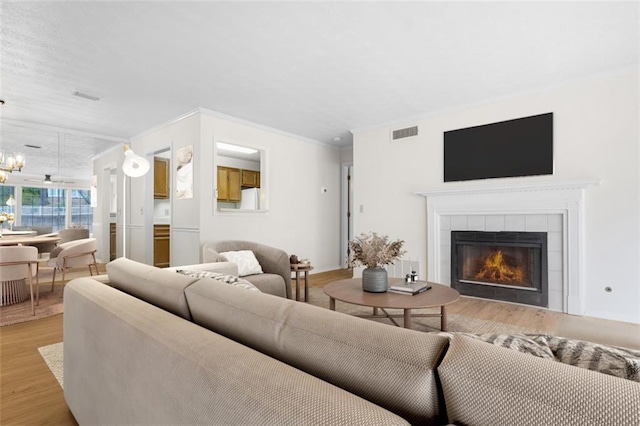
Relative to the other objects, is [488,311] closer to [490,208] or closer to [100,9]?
[490,208]

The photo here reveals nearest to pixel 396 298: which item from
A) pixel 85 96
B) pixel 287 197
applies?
pixel 287 197

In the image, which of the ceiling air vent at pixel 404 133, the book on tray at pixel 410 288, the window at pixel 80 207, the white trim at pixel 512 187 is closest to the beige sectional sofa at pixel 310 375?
the book on tray at pixel 410 288

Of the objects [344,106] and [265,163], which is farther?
[265,163]

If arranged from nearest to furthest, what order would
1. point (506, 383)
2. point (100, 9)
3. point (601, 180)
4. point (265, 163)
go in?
point (506, 383)
point (100, 9)
point (601, 180)
point (265, 163)

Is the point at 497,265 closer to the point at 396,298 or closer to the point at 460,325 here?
the point at 460,325

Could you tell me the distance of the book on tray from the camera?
265 cm

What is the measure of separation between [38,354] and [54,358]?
0.19 meters

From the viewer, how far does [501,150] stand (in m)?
3.97

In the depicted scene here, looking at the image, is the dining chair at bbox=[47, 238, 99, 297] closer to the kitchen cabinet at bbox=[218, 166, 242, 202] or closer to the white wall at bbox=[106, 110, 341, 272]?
the white wall at bbox=[106, 110, 341, 272]

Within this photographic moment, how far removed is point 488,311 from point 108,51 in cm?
447

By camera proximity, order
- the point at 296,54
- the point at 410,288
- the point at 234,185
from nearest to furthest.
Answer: the point at 410,288, the point at 296,54, the point at 234,185

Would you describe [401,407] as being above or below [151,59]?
below

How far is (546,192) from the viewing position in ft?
11.9

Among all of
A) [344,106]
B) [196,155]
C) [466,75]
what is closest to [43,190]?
[196,155]
